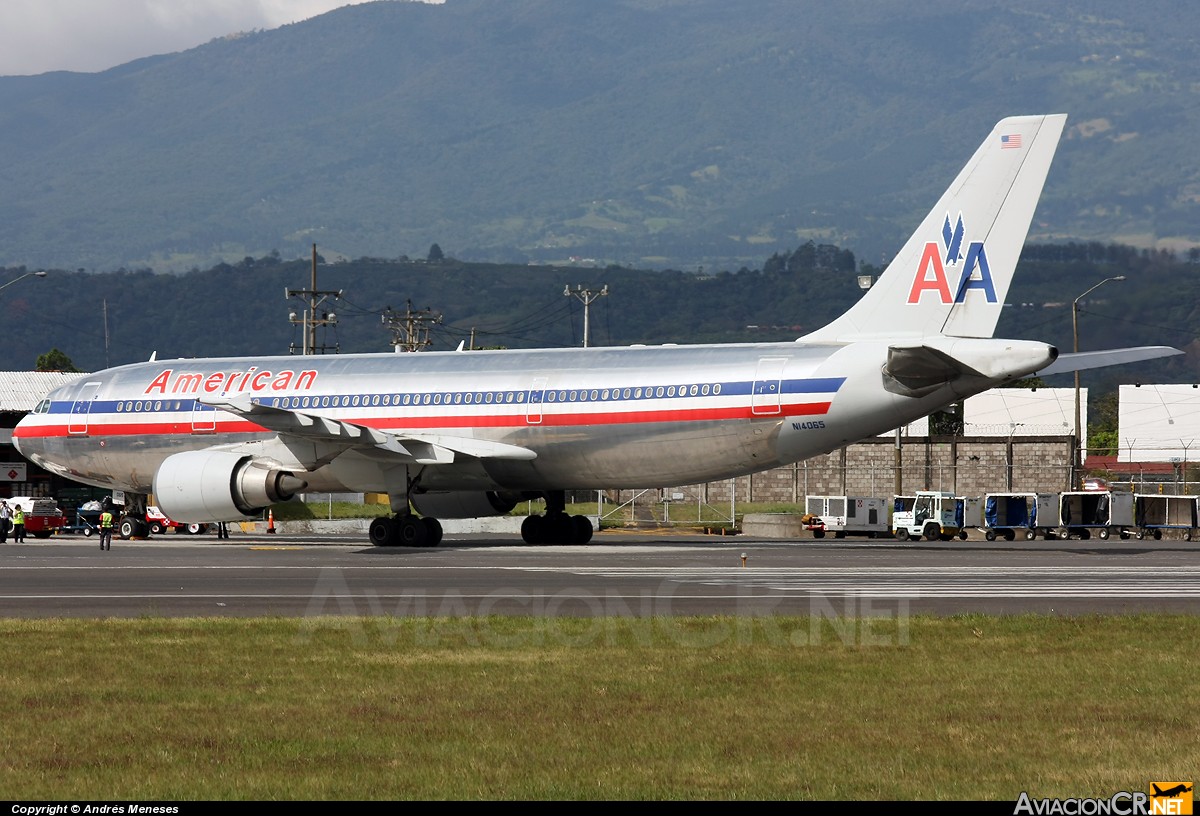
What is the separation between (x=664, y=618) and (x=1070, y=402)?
371 feet

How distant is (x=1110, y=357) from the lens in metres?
39.2

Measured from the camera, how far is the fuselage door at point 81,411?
1804 inches

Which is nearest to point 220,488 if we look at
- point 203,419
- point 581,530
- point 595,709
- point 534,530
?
point 203,419

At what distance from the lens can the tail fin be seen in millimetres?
35688

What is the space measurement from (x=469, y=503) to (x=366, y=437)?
6.62 meters

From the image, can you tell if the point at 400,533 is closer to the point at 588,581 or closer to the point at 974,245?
the point at 588,581

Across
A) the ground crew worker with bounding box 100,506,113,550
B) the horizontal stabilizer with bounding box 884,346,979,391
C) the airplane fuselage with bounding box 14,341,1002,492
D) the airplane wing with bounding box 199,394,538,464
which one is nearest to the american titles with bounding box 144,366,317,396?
the airplane fuselage with bounding box 14,341,1002,492

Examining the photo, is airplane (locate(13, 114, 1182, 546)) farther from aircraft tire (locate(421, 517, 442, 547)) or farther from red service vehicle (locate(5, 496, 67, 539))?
red service vehicle (locate(5, 496, 67, 539))

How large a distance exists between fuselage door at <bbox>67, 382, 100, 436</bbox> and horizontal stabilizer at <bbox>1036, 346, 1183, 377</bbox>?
27.1 meters

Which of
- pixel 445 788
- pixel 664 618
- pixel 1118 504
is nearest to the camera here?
pixel 445 788

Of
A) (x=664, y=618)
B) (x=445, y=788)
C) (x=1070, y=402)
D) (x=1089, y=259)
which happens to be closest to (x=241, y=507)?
(x=664, y=618)

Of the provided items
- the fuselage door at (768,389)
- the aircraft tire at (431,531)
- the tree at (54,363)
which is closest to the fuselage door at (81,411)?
the aircraft tire at (431,531)
